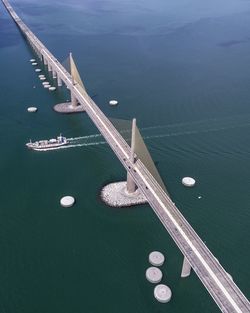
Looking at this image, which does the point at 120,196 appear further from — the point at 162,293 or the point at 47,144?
the point at 47,144

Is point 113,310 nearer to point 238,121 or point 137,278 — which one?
point 137,278

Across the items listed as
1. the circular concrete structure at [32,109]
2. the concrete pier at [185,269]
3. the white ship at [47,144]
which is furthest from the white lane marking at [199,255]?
the circular concrete structure at [32,109]

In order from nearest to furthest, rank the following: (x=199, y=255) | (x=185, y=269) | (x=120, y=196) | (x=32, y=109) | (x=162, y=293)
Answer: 1. (x=199, y=255)
2. (x=162, y=293)
3. (x=185, y=269)
4. (x=120, y=196)
5. (x=32, y=109)

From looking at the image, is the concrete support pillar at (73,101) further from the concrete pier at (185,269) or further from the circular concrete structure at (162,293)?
the circular concrete structure at (162,293)

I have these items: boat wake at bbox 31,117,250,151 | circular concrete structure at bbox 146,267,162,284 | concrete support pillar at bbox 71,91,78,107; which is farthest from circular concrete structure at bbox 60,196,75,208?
concrete support pillar at bbox 71,91,78,107

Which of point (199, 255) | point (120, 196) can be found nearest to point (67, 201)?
point (120, 196)

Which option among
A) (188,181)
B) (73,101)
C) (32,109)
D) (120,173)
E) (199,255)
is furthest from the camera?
(32,109)
